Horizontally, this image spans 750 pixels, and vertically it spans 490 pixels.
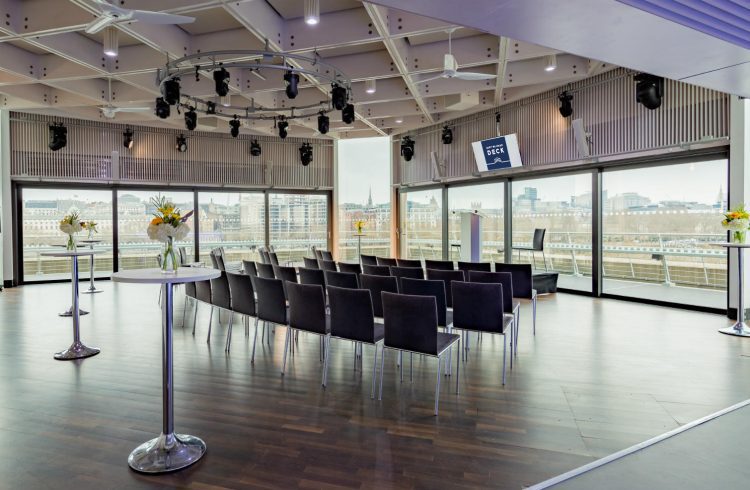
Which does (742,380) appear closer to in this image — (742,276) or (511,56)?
(742,276)

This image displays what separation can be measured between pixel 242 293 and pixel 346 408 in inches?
78.6

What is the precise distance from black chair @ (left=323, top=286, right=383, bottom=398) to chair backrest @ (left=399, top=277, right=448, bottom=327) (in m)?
0.74

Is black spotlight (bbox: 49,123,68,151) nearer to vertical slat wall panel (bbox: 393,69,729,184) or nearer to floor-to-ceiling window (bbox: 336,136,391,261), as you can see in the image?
floor-to-ceiling window (bbox: 336,136,391,261)

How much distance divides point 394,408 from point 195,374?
2057 mm

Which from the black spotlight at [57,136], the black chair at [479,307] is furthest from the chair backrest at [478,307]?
the black spotlight at [57,136]

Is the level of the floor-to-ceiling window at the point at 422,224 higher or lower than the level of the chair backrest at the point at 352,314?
higher

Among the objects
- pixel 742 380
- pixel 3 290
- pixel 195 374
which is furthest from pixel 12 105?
pixel 742 380

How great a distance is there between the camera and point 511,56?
271 inches

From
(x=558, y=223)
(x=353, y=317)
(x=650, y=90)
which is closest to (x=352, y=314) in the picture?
(x=353, y=317)

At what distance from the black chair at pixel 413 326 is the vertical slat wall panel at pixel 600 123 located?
6105 mm

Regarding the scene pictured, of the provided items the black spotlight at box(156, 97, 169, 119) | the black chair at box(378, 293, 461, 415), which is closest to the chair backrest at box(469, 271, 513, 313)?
the black chair at box(378, 293, 461, 415)

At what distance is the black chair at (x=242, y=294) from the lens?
4.71 metres

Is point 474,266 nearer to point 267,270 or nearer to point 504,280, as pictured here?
point 504,280

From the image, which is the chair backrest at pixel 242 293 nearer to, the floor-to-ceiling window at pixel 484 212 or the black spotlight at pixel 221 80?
the black spotlight at pixel 221 80
